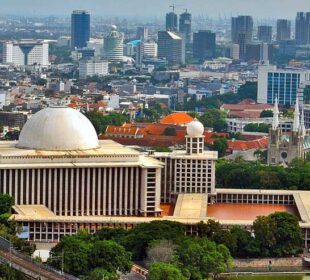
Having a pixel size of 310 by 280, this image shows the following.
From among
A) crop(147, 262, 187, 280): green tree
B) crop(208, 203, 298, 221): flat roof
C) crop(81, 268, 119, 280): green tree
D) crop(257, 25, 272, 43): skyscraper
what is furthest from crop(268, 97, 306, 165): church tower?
crop(257, 25, 272, 43): skyscraper

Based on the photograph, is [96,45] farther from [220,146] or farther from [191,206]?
[191,206]

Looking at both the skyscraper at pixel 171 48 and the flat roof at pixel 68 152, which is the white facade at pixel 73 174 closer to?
the flat roof at pixel 68 152

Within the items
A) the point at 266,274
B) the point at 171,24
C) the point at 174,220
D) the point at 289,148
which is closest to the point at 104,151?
the point at 174,220

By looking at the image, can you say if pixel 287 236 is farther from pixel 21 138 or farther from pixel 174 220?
pixel 21 138

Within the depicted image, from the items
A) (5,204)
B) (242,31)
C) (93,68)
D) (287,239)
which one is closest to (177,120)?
(5,204)

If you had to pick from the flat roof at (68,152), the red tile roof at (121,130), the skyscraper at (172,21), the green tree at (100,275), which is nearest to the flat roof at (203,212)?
the flat roof at (68,152)

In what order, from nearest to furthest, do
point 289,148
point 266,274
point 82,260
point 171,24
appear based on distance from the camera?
point 82,260 < point 266,274 < point 289,148 < point 171,24
